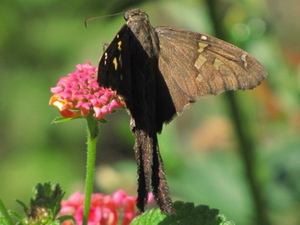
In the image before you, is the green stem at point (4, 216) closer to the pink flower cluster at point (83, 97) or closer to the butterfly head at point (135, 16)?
the pink flower cluster at point (83, 97)

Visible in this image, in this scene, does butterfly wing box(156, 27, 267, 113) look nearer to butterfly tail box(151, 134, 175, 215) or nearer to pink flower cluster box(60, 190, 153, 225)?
butterfly tail box(151, 134, 175, 215)

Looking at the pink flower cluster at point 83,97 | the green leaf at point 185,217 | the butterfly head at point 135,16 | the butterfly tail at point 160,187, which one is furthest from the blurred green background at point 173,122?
the green leaf at point 185,217

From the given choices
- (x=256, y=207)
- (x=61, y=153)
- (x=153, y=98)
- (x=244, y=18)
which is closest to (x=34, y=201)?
(x=153, y=98)

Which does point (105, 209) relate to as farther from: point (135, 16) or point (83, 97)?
point (135, 16)

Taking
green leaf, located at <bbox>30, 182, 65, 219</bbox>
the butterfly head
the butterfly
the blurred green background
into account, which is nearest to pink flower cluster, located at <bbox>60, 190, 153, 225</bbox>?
green leaf, located at <bbox>30, 182, 65, 219</bbox>

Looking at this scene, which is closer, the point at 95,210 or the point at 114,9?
the point at 95,210

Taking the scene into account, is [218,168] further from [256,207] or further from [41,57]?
[41,57]

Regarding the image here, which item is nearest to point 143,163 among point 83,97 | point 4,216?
point 83,97
